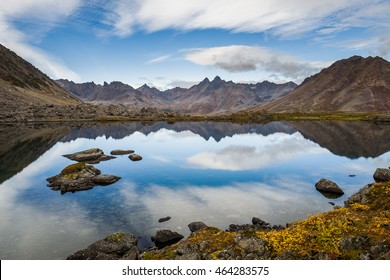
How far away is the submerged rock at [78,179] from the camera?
51.8 m

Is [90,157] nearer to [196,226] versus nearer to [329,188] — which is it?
[196,226]

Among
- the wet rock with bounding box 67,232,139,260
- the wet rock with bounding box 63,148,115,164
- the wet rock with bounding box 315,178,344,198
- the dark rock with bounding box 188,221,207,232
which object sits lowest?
the wet rock with bounding box 315,178,344,198

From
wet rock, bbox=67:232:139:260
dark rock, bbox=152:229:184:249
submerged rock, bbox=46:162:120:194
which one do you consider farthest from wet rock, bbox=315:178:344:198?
submerged rock, bbox=46:162:120:194

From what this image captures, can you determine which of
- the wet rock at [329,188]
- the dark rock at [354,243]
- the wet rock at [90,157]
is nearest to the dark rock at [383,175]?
the wet rock at [329,188]

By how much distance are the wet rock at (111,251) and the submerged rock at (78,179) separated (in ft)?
83.8

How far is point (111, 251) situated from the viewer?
1069 inches

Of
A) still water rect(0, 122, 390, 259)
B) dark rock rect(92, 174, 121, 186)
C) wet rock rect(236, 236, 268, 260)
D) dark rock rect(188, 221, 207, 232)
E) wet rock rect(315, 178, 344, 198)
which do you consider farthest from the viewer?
dark rock rect(92, 174, 121, 186)

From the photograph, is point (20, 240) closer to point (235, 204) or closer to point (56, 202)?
point (56, 202)

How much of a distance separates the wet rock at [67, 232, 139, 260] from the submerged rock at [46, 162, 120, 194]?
1005 inches

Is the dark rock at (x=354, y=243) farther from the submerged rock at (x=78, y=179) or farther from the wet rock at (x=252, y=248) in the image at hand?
the submerged rock at (x=78, y=179)

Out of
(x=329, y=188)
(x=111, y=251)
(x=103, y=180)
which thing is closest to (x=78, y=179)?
(x=103, y=180)

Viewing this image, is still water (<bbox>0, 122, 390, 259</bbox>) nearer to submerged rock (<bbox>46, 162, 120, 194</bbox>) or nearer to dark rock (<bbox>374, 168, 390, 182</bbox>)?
submerged rock (<bbox>46, 162, 120, 194</bbox>)

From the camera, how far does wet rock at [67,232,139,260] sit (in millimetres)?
26078

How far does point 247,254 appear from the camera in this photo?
2078cm
